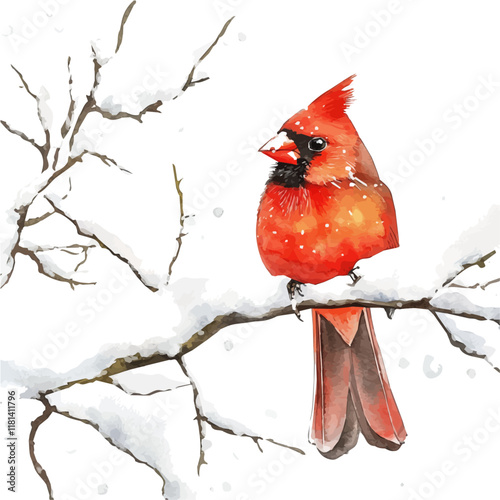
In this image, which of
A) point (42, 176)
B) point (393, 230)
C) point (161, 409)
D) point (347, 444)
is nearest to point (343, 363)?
point (347, 444)

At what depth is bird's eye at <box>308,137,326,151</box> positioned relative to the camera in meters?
1.68

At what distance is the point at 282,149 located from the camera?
170cm

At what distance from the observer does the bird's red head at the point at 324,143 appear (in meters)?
1.68

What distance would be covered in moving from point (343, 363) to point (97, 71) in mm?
1204

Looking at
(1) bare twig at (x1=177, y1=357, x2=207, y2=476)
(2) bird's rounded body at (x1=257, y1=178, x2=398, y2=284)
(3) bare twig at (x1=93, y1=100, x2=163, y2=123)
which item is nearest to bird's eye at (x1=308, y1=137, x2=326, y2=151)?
(2) bird's rounded body at (x1=257, y1=178, x2=398, y2=284)

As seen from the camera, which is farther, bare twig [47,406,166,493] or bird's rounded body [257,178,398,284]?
bare twig [47,406,166,493]

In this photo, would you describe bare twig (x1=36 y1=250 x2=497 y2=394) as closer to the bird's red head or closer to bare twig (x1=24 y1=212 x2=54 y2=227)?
the bird's red head

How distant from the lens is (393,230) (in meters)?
1.72

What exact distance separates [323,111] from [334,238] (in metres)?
0.40

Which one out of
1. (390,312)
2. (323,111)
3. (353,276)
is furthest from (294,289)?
(323,111)

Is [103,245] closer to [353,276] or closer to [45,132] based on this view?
[45,132]

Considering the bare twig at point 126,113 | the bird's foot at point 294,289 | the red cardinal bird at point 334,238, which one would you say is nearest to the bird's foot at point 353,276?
the red cardinal bird at point 334,238

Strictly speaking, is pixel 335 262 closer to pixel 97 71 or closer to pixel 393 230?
pixel 393 230

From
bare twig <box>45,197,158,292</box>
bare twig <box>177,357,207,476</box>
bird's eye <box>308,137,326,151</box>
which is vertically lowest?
bare twig <box>177,357,207,476</box>
